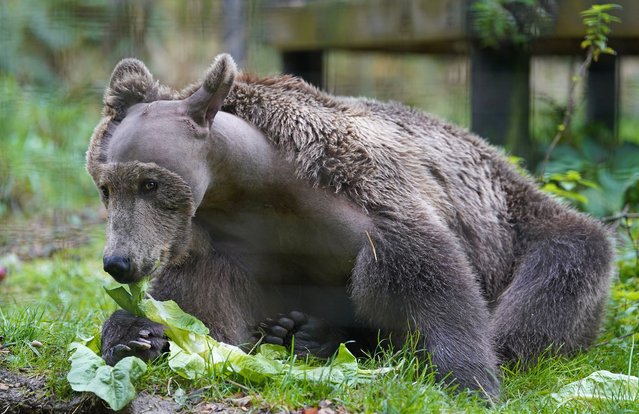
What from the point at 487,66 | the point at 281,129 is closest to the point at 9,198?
the point at 487,66

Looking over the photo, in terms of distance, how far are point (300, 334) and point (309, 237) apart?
1.55 ft

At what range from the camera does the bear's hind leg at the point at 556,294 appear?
476cm

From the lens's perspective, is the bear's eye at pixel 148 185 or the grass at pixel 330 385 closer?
the grass at pixel 330 385

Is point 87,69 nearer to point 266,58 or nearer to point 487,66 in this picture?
point 266,58

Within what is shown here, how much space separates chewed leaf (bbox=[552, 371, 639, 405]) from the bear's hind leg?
0.56 meters

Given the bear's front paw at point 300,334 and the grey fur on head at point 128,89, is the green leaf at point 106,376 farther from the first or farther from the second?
the grey fur on head at point 128,89

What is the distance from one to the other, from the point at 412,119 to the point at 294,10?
11.2 ft

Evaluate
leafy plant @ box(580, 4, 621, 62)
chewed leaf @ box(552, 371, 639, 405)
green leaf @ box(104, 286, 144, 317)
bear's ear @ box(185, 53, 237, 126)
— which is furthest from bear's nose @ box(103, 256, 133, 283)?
leafy plant @ box(580, 4, 621, 62)

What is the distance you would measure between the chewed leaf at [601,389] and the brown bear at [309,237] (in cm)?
33

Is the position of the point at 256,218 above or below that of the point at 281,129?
below

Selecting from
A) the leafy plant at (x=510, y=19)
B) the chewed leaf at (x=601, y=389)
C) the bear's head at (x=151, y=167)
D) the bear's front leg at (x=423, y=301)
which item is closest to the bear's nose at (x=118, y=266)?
the bear's head at (x=151, y=167)

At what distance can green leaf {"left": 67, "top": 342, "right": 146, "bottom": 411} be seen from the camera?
359 cm

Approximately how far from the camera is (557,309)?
15.9 feet

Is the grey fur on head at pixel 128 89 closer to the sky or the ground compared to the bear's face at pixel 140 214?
closer to the sky
